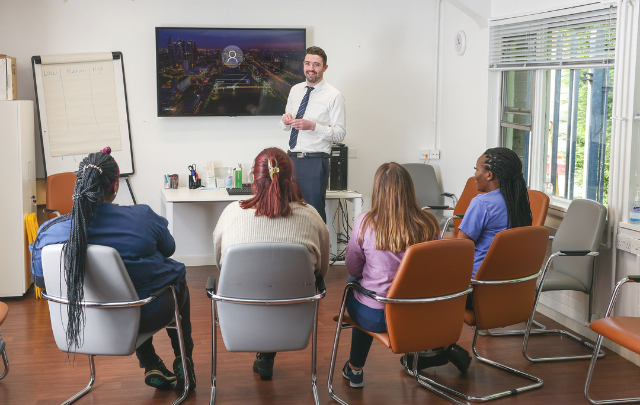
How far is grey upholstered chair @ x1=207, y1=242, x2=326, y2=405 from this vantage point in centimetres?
249

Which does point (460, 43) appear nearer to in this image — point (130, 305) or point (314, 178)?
point (314, 178)

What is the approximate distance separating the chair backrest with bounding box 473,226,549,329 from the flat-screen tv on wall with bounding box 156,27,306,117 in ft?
10.2

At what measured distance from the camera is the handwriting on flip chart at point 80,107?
5.09 m

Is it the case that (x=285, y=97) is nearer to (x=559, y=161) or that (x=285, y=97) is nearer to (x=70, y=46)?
(x=70, y=46)

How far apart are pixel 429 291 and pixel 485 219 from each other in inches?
29.7

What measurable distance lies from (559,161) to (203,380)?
294cm

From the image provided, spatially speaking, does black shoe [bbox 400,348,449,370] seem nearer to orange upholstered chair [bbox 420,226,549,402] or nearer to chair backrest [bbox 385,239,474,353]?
orange upholstered chair [bbox 420,226,549,402]

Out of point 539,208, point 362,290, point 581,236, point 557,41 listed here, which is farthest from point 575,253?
point 557,41

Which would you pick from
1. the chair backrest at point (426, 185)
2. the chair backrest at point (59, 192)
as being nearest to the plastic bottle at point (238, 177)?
the chair backrest at point (59, 192)

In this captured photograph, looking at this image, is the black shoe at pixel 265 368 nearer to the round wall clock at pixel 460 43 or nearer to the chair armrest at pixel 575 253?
the chair armrest at pixel 575 253

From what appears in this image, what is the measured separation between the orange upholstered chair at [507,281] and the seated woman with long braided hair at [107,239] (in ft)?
4.80

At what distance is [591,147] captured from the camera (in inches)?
159

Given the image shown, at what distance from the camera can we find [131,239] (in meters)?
2.60


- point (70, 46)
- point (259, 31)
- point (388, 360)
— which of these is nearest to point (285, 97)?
point (259, 31)
